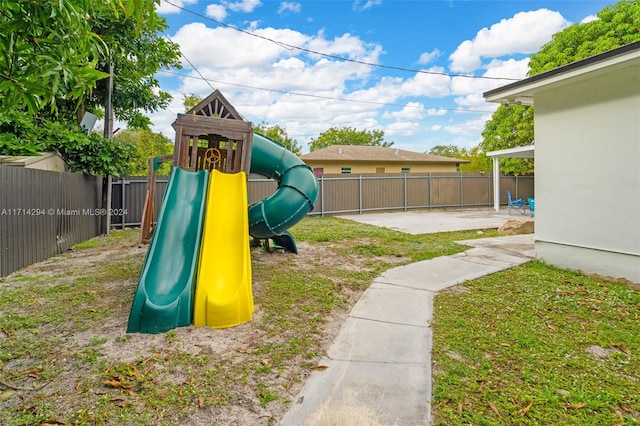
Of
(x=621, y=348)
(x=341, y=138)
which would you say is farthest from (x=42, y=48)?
(x=341, y=138)

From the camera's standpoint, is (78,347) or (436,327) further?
(436,327)

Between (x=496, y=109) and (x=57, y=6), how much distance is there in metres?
22.4

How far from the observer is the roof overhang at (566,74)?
4.14m

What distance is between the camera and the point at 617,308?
367cm

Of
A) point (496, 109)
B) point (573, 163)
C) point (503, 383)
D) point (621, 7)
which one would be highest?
point (621, 7)

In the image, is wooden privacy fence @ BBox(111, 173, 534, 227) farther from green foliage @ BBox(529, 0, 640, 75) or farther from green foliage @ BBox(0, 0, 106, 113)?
green foliage @ BBox(0, 0, 106, 113)

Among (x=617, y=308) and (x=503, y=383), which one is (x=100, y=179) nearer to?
(x=503, y=383)

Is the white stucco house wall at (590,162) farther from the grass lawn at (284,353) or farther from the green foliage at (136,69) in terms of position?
the green foliage at (136,69)

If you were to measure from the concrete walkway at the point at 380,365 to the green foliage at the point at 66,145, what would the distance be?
7.33 meters

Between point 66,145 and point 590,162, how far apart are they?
32.9 ft

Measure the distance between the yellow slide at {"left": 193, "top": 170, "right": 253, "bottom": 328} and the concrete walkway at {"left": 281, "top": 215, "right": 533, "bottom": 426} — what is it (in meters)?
1.06

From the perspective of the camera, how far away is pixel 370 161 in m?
22.2

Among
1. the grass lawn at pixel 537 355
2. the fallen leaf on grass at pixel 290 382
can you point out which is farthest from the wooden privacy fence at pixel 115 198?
the grass lawn at pixel 537 355

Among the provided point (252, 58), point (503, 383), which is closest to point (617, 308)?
point (503, 383)
